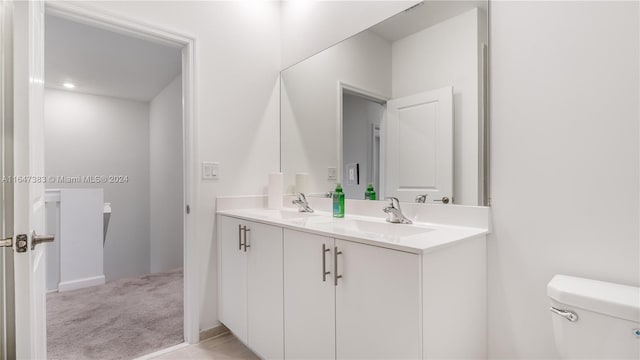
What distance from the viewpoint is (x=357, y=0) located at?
6.05ft

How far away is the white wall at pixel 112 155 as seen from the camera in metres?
4.13

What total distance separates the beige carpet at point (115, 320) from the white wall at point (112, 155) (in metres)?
1.55

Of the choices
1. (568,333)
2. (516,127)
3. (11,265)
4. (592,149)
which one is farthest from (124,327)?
(592,149)

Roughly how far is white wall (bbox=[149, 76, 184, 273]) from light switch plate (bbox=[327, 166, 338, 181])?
2455 mm

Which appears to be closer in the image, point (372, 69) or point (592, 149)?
point (592, 149)

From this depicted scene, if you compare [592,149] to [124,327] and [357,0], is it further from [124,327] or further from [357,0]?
[124,327]

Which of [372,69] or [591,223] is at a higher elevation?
[372,69]

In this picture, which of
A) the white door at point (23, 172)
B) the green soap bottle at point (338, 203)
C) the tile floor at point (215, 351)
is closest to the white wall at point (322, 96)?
the green soap bottle at point (338, 203)

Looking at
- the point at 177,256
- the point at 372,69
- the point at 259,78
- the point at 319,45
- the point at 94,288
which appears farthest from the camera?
the point at 177,256

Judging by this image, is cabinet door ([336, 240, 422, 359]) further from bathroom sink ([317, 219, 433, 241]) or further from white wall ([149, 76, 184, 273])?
white wall ([149, 76, 184, 273])

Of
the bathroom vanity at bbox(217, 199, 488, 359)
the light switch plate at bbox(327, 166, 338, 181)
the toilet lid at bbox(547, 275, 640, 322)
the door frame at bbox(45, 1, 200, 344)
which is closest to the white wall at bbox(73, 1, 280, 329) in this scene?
the door frame at bbox(45, 1, 200, 344)

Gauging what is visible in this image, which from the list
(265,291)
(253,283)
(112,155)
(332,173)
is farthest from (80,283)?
(332,173)

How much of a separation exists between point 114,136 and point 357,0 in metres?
4.15

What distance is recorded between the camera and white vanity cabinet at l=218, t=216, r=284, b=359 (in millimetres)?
1479
